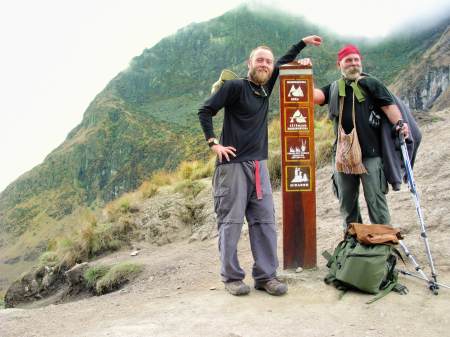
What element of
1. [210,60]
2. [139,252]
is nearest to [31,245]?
[210,60]

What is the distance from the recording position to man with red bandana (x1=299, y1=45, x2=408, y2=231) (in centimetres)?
325

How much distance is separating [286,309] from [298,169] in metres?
1.43

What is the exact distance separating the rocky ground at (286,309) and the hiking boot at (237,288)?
6 centimetres

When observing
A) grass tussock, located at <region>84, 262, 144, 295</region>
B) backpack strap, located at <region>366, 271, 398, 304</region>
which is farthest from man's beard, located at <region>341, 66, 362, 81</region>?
grass tussock, located at <region>84, 262, 144, 295</region>

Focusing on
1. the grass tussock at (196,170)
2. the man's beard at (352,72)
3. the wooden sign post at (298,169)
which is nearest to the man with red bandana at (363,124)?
the man's beard at (352,72)

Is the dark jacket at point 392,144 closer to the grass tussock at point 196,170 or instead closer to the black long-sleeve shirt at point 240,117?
the black long-sleeve shirt at point 240,117

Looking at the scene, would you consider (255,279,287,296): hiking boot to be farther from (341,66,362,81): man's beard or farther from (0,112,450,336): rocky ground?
(341,66,362,81): man's beard

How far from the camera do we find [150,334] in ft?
8.14

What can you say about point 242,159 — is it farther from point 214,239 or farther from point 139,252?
point 139,252

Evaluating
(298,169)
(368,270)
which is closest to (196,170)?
(298,169)

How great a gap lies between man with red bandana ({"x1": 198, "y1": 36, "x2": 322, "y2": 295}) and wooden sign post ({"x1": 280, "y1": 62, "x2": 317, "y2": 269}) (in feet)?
1.27

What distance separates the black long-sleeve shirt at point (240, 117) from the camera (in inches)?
127

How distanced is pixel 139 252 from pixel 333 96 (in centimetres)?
599

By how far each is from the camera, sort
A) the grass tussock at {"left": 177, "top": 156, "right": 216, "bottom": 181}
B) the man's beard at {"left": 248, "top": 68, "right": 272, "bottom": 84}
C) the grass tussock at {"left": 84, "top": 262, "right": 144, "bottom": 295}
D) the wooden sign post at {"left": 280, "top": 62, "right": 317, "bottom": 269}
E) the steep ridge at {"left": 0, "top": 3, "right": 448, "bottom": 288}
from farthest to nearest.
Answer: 1. the steep ridge at {"left": 0, "top": 3, "right": 448, "bottom": 288}
2. the grass tussock at {"left": 177, "top": 156, "right": 216, "bottom": 181}
3. the grass tussock at {"left": 84, "top": 262, "right": 144, "bottom": 295}
4. the wooden sign post at {"left": 280, "top": 62, "right": 317, "bottom": 269}
5. the man's beard at {"left": 248, "top": 68, "right": 272, "bottom": 84}
